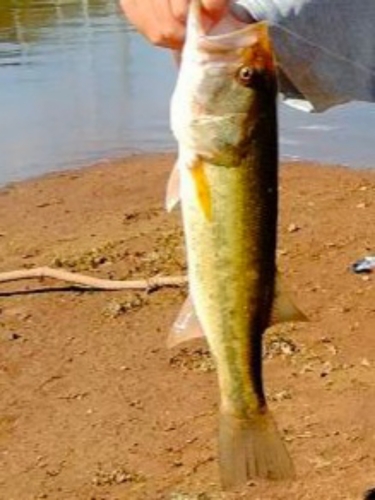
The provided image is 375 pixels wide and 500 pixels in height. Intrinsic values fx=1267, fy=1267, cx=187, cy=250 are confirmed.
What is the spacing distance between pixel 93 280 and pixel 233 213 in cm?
639

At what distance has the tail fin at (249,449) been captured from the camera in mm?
2623

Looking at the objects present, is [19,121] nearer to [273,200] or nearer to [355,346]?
[355,346]

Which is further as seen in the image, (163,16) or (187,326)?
(187,326)

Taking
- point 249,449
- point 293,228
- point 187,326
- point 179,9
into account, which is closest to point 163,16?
point 179,9

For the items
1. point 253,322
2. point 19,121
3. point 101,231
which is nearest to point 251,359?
point 253,322

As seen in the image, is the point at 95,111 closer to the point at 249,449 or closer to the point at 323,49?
the point at 249,449

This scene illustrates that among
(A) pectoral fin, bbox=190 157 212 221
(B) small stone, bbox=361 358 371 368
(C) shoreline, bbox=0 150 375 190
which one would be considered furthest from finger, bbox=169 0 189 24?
(C) shoreline, bbox=0 150 375 190

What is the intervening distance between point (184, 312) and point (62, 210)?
9.02 meters

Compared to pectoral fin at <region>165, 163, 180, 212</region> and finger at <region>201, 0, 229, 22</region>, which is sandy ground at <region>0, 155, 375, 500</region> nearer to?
pectoral fin at <region>165, 163, 180, 212</region>

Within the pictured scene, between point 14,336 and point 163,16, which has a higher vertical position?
point 163,16

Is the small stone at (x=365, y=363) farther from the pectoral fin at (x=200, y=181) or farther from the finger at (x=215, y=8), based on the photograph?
the finger at (x=215, y=8)

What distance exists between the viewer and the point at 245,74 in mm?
2121

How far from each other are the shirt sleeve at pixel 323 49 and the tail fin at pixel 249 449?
0.67 m

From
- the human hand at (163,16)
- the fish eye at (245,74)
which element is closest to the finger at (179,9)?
the human hand at (163,16)
